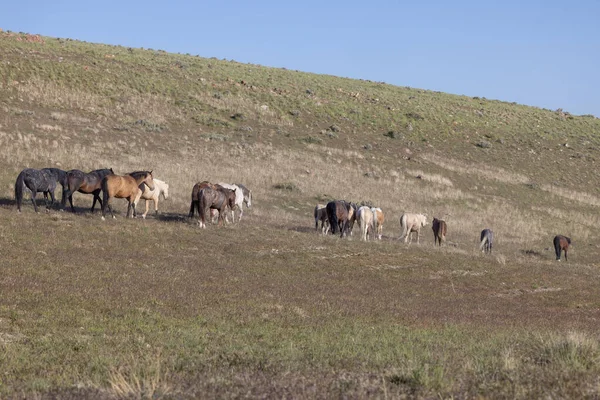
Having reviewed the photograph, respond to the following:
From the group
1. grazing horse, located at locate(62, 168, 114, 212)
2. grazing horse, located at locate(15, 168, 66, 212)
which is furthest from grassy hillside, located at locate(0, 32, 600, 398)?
grazing horse, located at locate(62, 168, 114, 212)

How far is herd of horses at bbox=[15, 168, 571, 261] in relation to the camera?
26.2 metres

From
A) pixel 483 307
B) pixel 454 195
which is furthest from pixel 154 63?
pixel 483 307

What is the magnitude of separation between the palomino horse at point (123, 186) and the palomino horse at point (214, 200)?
2.42 meters

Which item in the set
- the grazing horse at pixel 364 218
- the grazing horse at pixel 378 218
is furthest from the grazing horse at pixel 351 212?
the grazing horse at pixel 378 218

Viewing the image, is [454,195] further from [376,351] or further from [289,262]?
[376,351]

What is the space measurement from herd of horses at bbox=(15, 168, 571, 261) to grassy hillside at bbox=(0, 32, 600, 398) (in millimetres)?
991

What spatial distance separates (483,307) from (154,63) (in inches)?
2609

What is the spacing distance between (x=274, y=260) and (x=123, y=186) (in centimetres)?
699

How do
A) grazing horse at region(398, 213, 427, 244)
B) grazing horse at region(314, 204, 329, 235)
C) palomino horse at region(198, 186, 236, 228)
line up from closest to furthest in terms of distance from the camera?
1. palomino horse at region(198, 186, 236, 228)
2. grazing horse at region(314, 204, 329, 235)
3. grazing horse at region(398, 213, 427, 244)

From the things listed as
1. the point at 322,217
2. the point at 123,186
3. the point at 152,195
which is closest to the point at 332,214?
the point at 322,217

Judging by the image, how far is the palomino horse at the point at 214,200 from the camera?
27500 millimetres

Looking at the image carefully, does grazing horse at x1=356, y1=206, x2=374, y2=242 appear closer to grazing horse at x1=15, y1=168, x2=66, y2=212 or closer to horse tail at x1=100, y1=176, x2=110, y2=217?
horse tail at x1=100, y1=176, x2=110, y2=217

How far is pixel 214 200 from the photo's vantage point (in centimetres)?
2797

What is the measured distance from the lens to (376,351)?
11.1 metres
